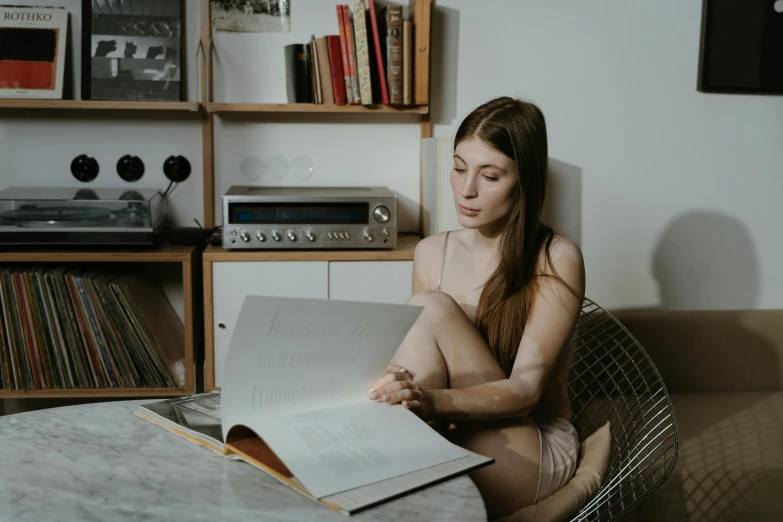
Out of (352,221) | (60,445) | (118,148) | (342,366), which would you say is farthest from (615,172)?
(60,445)

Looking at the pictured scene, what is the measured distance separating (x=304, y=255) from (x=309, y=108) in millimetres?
442

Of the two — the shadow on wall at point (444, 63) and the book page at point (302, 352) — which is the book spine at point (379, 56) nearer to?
the shadow on wall at point (444, 63)

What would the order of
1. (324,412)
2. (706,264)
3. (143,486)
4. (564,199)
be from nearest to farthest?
(143,486) < (324,412) < (564,199) < (706,264)

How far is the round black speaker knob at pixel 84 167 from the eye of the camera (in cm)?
241

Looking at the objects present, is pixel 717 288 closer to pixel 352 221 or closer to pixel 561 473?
pixel 352 221

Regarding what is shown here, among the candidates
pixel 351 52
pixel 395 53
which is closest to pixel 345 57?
pixel 351 52

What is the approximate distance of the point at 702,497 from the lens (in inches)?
76.9

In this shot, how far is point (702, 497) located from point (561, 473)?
82 centimetres

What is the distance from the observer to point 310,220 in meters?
2.17

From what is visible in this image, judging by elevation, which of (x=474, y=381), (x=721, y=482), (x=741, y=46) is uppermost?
(x=741, y=46)

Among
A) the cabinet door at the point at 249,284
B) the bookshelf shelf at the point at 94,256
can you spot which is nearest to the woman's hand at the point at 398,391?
the cabinet door at the point at 249,284

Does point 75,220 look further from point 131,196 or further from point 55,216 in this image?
point 131,196

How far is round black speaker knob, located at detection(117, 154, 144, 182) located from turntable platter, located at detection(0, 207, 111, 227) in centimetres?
35

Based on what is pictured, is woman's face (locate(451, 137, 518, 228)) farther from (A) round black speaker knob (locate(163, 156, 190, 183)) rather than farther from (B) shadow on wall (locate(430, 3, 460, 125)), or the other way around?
(A) round black speaker knob (locate(163, 156, 190, 183))
